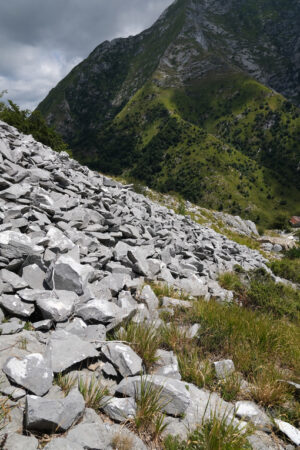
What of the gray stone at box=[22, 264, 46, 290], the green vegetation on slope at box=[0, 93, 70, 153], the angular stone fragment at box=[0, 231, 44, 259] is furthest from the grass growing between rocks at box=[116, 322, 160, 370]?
the green vegetation on slope at box=[0, 93, 70, 153]

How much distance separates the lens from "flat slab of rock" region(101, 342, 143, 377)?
3242 mm

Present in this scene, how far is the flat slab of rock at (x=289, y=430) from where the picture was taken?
2814 mm

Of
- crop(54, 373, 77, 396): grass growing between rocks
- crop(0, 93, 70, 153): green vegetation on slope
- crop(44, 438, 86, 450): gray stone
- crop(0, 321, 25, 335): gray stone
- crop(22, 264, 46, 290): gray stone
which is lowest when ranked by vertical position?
crop(54, 373, 77, 396): grass growing between rocks

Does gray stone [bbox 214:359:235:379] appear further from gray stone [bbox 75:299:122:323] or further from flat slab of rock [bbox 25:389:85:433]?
flat slab of rock [bbox 25:389:85:433]

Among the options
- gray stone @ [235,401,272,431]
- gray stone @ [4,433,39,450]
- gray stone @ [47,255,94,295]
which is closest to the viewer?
gray stone @ [4,433,39,450]

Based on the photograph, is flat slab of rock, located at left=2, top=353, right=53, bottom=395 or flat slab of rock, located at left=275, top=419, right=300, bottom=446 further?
flat slab of rock, located at left=275, top=419, right=300, bottom=446

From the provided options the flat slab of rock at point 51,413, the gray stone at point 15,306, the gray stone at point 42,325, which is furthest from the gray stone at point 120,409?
the gray stone at point 15,306

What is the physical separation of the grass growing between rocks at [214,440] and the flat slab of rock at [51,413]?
1034 mm

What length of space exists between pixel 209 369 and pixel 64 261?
11.1 ft

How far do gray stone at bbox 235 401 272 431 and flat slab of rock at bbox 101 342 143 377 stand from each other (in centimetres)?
141

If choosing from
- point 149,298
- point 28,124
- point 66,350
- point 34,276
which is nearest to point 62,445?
point 66,350

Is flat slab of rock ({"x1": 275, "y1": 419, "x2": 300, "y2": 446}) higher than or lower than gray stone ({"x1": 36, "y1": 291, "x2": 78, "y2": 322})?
lower

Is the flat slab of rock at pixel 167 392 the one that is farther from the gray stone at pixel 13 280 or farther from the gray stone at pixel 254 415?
the gray stone at pixel 13 280

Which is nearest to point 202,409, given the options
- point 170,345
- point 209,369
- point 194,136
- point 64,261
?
point 209,369
